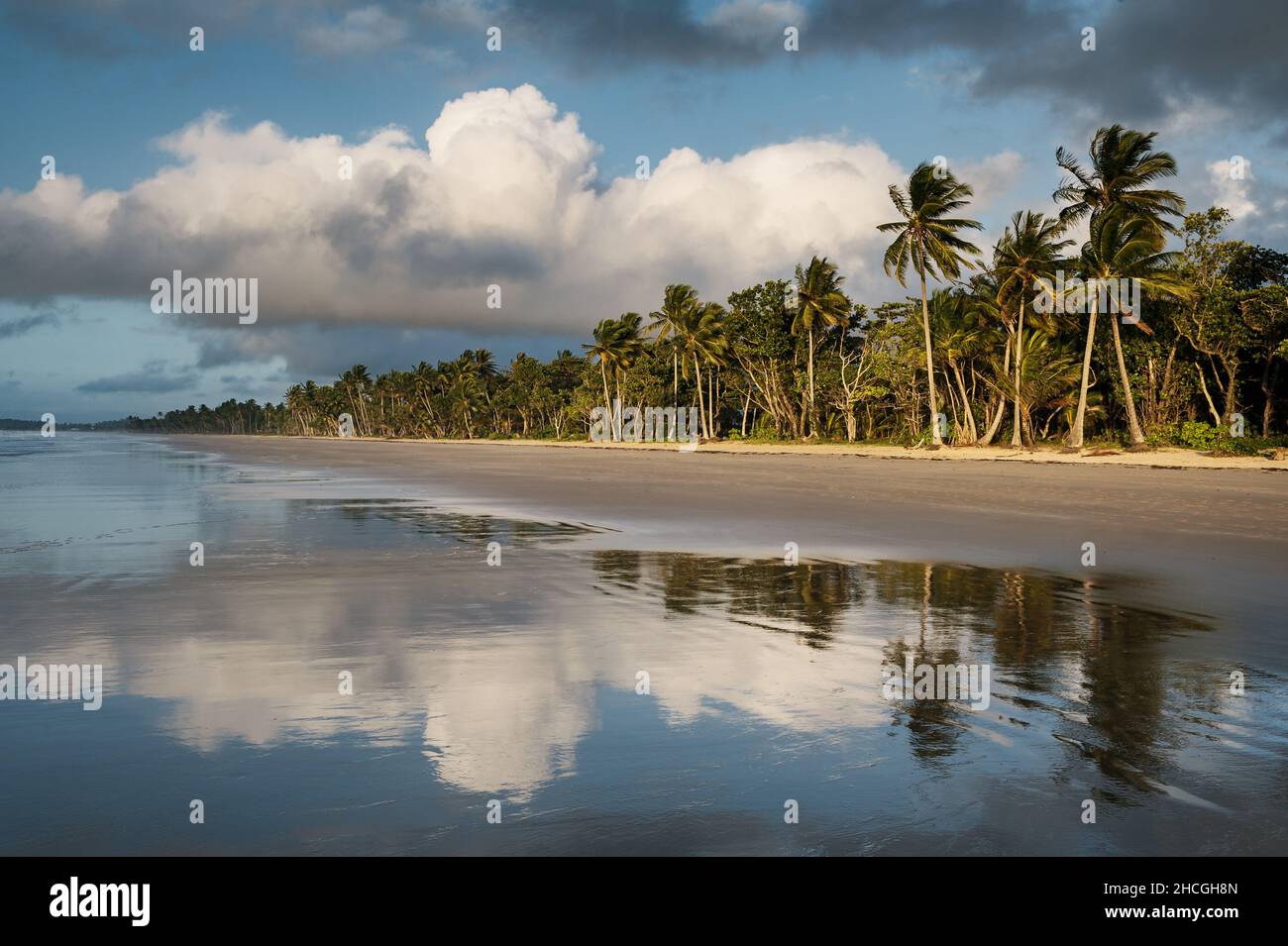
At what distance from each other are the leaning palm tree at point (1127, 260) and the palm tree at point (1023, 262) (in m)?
4.57

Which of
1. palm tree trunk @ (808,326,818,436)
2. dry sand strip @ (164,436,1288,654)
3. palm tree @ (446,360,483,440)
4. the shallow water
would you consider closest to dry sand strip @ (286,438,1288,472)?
dry sand strip @ (164,436,1288,654)

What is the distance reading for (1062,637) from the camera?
9234mm

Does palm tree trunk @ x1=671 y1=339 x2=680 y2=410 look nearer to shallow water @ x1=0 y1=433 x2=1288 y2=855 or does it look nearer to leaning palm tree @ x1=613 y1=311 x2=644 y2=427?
leaning palm tree @ x1=613 y1=311 x2=644 y2=427

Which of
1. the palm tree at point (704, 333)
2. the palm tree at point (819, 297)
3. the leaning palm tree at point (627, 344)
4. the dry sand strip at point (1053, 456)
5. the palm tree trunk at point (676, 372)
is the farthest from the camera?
the leaning palm tree at point (627, 344)

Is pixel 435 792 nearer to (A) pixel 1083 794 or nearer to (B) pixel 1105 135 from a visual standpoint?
(A) pixel 1083 794

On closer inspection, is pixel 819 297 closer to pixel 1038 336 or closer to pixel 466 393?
pixel 1038 336

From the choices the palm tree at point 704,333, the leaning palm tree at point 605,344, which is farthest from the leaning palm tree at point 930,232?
the leaning palm tree at point 605,344

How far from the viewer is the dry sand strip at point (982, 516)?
13.7 meters

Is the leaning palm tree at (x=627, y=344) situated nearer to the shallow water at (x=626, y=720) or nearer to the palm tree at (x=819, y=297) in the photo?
the palm tree at (x=819, y=297)

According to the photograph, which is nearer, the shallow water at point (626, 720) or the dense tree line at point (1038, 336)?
the shallow water at point (626, 720)

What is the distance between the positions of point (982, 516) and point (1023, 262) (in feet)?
122

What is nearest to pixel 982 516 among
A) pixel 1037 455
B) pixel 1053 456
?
pixel 1053 456

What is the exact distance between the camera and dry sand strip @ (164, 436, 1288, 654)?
44.9ft
